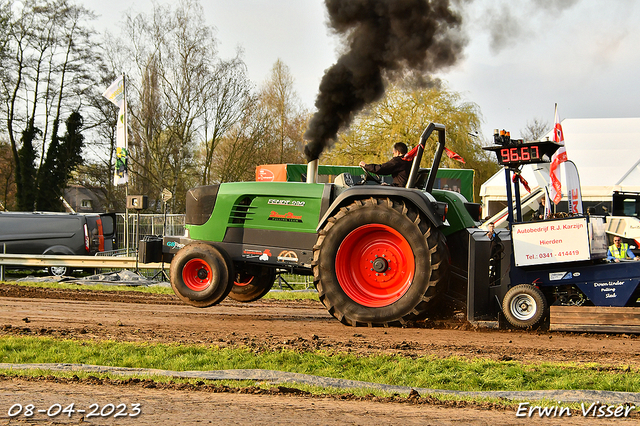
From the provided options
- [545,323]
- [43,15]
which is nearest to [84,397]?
[545,323]

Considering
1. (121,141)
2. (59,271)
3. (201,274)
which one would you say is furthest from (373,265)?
(121,141)

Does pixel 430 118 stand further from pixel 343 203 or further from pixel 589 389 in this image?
pixel 589 389

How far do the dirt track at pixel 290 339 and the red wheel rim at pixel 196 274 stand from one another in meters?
0.46

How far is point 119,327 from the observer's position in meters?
7.04

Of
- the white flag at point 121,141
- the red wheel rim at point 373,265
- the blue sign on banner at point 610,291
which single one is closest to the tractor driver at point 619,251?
the blue sign on banner at point 610,291

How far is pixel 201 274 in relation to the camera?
7641 millimetres

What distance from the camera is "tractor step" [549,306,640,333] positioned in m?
6.33

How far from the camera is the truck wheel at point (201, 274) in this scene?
24.4 feet

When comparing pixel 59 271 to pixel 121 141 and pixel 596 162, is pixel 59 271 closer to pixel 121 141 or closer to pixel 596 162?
pixel 121 141

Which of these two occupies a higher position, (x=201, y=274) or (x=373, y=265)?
(x=373, y=265)

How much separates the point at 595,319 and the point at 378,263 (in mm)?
2390

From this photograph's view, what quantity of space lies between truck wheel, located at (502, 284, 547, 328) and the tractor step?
16 cm

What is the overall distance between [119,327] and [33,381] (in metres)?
2.52

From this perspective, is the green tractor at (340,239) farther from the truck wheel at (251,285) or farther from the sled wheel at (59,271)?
the sled wheel at (59,271)
